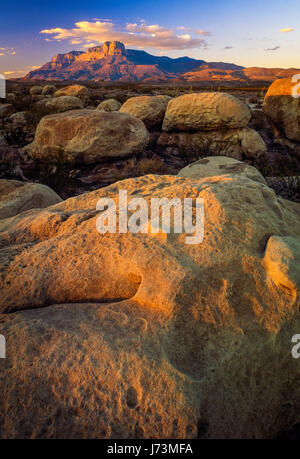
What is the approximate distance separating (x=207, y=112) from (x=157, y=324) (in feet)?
28.3

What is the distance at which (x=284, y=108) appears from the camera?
9664 millimetres

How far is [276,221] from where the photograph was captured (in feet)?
7.85

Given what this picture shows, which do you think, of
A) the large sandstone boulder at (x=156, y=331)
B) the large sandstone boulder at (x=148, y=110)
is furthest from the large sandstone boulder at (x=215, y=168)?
the large sandstone boulder at (x=148, y=110)

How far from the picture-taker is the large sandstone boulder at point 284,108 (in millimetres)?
9453

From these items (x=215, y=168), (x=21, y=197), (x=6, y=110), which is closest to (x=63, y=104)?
(x=6, y=110)

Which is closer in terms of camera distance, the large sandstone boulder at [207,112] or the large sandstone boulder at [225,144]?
the large sandstone boulder at [207,112]

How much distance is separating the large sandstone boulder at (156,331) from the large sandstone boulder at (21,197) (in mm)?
1799

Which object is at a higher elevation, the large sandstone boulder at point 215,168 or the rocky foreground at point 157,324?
the large sandstone boulder at point 215,168

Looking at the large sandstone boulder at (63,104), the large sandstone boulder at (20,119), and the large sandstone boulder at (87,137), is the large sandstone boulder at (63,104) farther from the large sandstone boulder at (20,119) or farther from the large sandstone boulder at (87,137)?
the large sandstone boulder at (87,137)

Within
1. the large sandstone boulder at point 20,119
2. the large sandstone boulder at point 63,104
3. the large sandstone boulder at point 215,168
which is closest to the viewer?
the large sandstone boulder at point 215,168

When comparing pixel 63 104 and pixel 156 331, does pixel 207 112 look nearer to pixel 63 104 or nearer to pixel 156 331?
pixel 156 331

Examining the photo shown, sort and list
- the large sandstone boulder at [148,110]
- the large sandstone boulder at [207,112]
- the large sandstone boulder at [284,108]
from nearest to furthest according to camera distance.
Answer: the large sandstone boulder at [207,112]
the large sandstone boulder at [284,108]
the large sandstone boulder at [148,110]
